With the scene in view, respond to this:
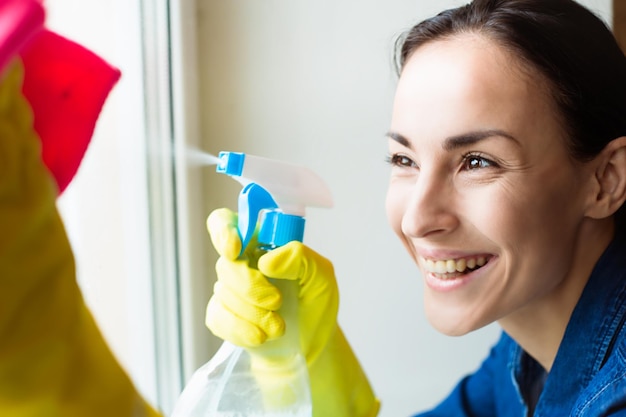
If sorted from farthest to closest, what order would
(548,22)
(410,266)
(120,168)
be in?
1. (410,266)
2. (120,168)
3. (548,22)

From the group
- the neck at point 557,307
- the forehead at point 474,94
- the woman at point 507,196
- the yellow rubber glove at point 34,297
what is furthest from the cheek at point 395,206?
the yellow rubber glove at point 34,297

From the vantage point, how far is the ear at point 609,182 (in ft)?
2.88

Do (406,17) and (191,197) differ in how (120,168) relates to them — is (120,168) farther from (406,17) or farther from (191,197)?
(406,17)

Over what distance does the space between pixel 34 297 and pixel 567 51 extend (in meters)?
0.70

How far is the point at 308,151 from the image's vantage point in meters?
1.19

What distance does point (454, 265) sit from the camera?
88 centimetres

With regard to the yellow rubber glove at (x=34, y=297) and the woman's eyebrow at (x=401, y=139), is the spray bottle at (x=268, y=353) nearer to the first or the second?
the woman's eyebrow at (x=401, y=139)

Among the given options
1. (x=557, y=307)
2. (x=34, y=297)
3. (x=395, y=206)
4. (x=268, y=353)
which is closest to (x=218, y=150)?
(x=395, y=206)

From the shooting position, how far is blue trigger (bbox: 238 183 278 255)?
73 cm

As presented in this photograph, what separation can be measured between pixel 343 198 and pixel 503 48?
1.47 ft

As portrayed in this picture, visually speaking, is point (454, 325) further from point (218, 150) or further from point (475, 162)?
point (218, 150)

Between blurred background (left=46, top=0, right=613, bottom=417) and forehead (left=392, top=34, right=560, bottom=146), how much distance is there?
32 cm

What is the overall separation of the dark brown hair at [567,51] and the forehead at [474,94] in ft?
0.06

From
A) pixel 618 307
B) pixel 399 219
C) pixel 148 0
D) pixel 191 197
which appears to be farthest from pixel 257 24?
pixel 618 307
